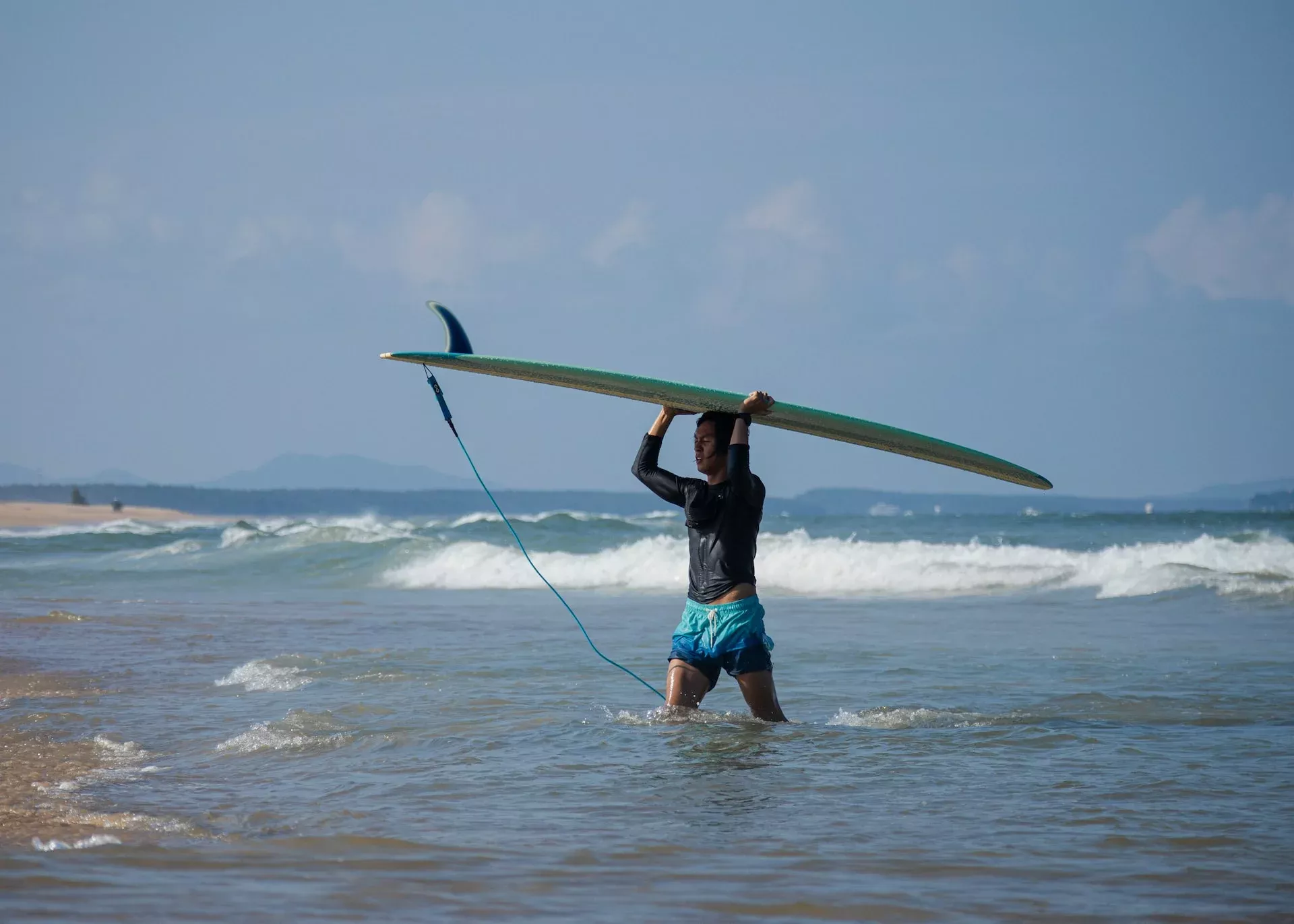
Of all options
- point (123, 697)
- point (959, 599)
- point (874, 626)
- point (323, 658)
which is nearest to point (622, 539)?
point (959, 599)

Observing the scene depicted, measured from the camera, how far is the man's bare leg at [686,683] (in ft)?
19.3

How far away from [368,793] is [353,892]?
1.32 metres

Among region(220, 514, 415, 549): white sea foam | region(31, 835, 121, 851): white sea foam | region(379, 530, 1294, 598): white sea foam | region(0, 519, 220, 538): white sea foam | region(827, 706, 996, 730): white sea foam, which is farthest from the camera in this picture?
region(0, 519, 220, 538): white sea foam

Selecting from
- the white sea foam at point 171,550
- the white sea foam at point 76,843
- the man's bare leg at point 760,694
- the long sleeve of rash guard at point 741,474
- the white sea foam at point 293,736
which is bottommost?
the white sea foam at point 76,843

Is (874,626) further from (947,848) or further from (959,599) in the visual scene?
(947,848)

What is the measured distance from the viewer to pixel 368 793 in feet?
16.3

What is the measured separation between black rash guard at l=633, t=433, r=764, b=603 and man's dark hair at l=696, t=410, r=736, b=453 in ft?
0.36

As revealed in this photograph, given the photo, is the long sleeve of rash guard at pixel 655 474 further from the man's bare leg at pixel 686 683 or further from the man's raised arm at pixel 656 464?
the man's bare leg at pixel 686 683

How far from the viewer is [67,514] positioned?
49156mm

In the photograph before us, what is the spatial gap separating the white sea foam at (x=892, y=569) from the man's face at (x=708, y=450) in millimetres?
11668

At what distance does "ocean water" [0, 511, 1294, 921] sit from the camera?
3723 mm

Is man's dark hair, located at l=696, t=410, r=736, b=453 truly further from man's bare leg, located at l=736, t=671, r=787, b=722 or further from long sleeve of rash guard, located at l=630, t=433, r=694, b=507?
man's bare leg, located at l=736, t=671, r=787, b=722

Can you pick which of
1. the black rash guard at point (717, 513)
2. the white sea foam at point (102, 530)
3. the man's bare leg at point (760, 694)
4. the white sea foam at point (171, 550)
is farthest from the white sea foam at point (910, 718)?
the white sea foam at point (102, 530)

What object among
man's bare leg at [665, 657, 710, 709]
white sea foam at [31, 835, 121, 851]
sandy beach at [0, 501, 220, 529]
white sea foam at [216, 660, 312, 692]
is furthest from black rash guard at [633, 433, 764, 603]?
sandy beach at [0, 501, 220, 529]
